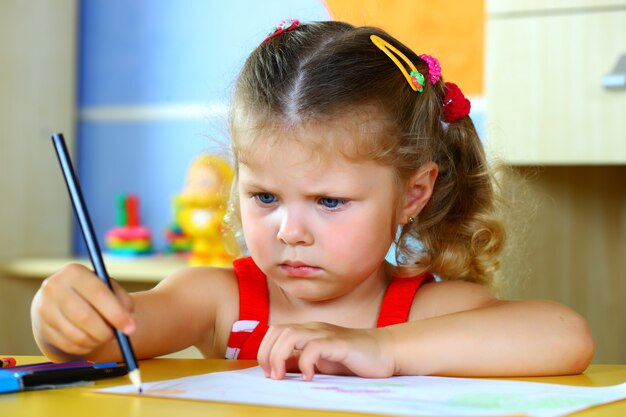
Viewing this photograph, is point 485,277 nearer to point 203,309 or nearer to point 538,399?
point 203,309

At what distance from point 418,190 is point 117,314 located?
0.50m

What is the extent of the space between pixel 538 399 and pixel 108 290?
1.02 feet

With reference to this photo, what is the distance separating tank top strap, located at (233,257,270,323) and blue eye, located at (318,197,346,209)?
0.21m

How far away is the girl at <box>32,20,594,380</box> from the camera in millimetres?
731

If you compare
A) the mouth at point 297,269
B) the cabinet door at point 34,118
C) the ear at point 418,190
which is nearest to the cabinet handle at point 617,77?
the ear at point 418,190

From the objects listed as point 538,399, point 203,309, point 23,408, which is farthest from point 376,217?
point 23,408

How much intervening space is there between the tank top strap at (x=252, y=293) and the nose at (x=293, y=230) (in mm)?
196

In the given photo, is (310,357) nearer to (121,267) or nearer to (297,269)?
(297,269)

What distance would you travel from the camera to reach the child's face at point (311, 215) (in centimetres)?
88

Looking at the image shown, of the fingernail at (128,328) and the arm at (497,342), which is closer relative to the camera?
the fingernail at (128,328)

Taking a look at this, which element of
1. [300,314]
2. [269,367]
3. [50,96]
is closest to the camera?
[269,367]

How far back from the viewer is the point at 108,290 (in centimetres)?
65

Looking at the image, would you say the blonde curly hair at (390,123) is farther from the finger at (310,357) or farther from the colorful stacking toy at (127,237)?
the colorful stacking toy at (127,237)

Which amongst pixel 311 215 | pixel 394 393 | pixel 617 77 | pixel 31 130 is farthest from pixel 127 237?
pixel 394 393
